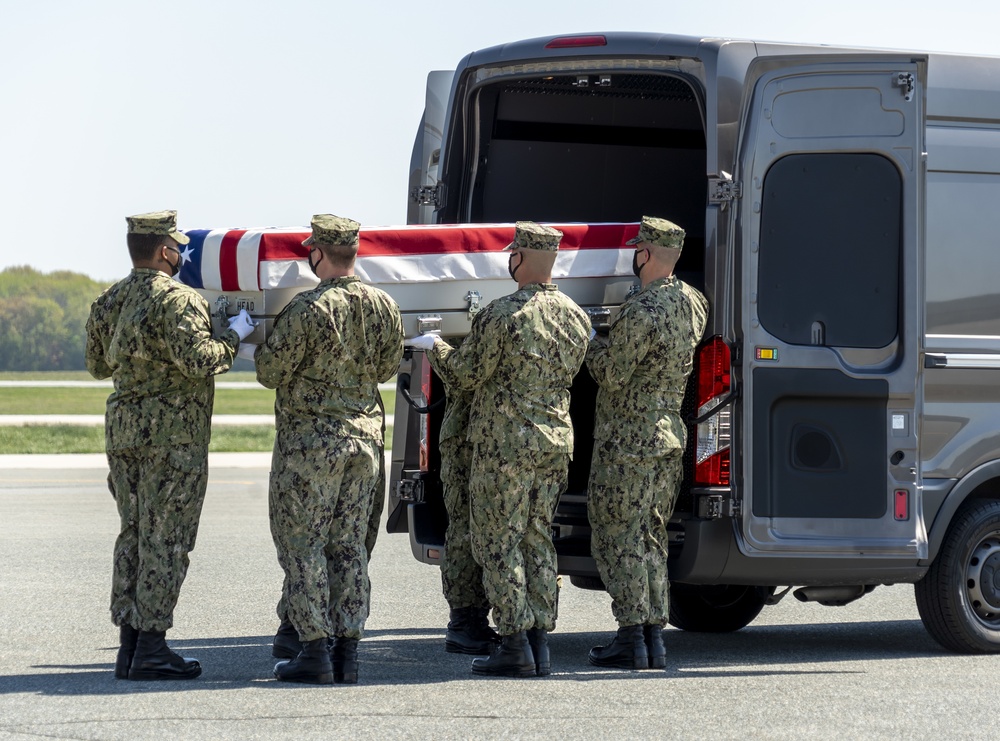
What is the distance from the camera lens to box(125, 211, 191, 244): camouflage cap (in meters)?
6.38

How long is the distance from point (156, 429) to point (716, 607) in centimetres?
344

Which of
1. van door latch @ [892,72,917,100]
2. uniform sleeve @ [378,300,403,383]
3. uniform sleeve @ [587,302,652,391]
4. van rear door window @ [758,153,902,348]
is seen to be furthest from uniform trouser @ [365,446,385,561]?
van door latch @ [892,72,917,100]

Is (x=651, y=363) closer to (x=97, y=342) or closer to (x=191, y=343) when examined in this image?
(x=191, y=343)

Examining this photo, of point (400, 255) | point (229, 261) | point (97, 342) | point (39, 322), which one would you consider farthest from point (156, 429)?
Result: point (39, 322)

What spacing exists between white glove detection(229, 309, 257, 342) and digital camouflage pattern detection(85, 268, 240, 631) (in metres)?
0.03

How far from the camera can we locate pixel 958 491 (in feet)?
22.8

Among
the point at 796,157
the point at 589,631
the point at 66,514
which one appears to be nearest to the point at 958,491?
the point at 796,157

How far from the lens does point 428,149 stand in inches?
326

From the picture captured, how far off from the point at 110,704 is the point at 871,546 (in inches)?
128

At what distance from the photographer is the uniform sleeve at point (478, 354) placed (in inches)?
254

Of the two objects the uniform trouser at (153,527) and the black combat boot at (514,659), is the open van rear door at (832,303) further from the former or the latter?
the uniform trouser at (153,527)

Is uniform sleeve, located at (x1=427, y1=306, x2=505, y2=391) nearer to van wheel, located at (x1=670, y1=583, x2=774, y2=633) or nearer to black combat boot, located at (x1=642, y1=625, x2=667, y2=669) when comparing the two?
black combat boot, located at (x1=642, y1=625, x2=667, y2=669)

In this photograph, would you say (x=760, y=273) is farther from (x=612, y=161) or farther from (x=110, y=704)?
(x=110, y=704)

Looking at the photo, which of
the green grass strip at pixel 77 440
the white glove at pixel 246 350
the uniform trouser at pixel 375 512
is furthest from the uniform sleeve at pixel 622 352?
the green grass strip at pixel 77 440
